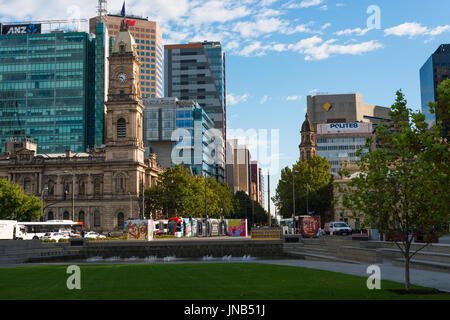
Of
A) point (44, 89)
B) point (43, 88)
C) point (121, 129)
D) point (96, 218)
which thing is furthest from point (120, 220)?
point (43, 88)

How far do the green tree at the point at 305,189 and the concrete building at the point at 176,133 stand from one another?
150 feet

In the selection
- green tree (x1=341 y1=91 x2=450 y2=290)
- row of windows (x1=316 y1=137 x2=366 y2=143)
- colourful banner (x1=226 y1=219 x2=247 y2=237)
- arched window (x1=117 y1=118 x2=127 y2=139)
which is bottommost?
colourful banner (x1=226 y1=219 x2=247 y2=237)

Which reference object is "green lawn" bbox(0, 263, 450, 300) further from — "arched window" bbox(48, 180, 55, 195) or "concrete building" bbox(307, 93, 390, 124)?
"concrete building" bbox(307, 93, 390, 124)

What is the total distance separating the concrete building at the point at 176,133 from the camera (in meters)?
150

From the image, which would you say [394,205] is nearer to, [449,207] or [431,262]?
[449,207]

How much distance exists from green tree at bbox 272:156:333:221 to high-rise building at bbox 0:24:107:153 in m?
69.3

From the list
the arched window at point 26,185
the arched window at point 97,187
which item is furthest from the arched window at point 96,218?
the arched window at point 26,185

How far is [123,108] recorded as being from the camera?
97.1 meters

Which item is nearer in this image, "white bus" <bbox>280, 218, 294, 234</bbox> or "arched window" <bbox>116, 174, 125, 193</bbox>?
"white bus" <bbox>280, 218, 294, 234</bbox>

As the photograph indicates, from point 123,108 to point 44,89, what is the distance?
58.9 metres

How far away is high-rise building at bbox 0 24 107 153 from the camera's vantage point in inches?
5733

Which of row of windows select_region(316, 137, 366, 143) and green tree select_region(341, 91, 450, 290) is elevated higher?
row of windows select_region(316, 137, 366, 143)

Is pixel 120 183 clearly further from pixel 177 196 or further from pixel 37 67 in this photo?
pixel 37 67

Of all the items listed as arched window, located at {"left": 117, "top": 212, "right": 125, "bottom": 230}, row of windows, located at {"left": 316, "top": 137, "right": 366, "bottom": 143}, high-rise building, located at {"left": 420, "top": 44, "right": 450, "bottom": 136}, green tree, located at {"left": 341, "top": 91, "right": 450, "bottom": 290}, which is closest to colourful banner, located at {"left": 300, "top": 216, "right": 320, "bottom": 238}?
arched window, located at {"left": 117, "top": 212, "right": 125, "bottom": 230}
